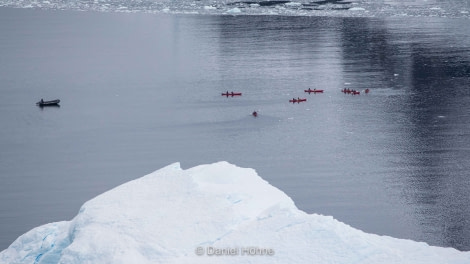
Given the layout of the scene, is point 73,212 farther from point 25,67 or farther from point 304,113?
point 25,67

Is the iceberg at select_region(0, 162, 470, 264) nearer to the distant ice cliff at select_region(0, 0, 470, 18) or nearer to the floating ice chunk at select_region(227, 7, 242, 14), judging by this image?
the distant ice cliff at select_region(0, 0, 470, 18)

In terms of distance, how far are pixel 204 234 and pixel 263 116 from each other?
1479 centimetres

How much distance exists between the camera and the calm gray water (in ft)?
60.7

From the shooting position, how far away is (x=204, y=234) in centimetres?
1212

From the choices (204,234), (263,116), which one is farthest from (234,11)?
(204,234)

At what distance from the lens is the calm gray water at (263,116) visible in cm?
1852

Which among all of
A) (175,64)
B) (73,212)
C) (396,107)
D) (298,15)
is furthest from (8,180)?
(298,15)

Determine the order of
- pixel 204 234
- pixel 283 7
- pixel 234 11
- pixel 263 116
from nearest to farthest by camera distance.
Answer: pixel 204 234, pixel 263 116, pixel 234 11, pixel 283 7

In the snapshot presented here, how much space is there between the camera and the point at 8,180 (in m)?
20.5

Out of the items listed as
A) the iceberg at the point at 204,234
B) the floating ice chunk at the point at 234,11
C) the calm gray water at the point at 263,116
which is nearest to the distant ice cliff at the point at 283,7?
the floating ice chunk at the point at 234,11

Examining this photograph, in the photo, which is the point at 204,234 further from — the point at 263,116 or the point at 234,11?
the point at 234,11

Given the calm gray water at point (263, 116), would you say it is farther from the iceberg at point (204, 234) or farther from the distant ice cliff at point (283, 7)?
the distant ice cliff at point (283, 7)

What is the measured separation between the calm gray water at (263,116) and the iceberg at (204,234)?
11.7 feet

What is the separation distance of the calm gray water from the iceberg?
3.58 m
